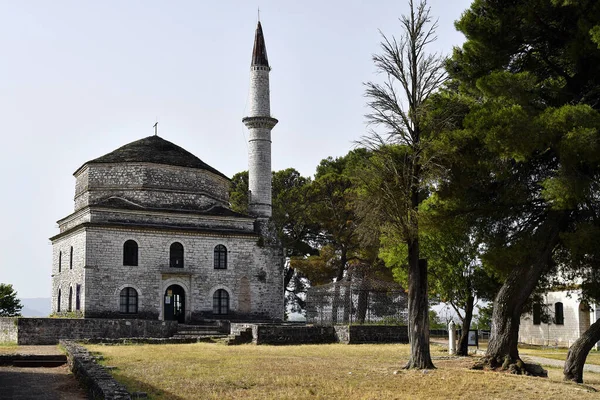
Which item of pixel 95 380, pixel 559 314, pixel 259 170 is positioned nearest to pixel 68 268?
pixel 259 170

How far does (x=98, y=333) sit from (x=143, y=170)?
1176 centimetres

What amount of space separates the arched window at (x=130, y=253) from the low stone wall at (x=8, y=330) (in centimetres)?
710

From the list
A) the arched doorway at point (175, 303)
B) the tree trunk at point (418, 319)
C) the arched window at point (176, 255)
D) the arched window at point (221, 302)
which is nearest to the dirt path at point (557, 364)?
the tree trunk at point (418, 319)

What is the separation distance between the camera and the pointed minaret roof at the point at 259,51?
136 feet

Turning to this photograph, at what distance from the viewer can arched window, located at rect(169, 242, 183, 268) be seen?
37000 millimetres

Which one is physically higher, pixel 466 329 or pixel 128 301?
pixel 128 301

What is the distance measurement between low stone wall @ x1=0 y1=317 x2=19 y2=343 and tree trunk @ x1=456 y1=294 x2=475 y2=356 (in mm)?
17506

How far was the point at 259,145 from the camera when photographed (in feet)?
134

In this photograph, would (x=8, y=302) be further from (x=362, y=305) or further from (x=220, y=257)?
(x=362, y=305)

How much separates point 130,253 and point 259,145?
980 centimetres

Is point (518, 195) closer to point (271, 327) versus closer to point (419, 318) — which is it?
point (419, 318)

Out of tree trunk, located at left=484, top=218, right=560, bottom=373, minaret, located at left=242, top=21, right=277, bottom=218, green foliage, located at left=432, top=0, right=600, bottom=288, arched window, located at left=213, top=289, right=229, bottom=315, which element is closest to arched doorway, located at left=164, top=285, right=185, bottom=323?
arched window, located at left=213, top=289, right=229, bottom=315

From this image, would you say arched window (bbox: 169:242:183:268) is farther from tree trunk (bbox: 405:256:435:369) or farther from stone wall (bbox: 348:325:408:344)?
tree trunk (bbox: 405:256:435:369)

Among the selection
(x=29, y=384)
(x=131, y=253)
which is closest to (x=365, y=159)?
(x=29, y=384)
